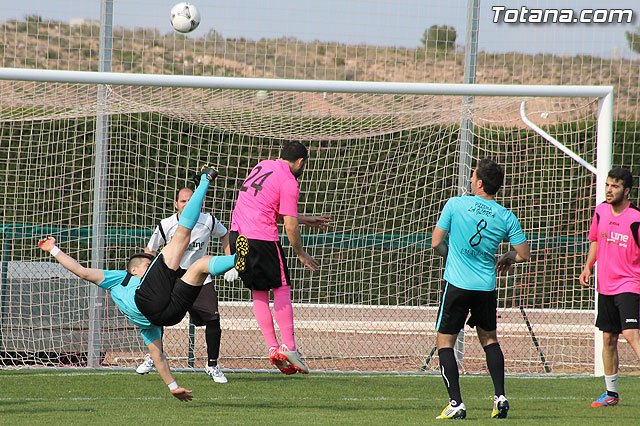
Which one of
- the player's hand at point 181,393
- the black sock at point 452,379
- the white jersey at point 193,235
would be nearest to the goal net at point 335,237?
the white jersey at point 193,235

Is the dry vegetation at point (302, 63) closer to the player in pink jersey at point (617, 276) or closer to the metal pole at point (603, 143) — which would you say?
the metal pole at point (603, 143)

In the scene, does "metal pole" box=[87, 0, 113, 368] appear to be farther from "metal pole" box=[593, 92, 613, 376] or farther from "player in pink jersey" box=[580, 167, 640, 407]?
"player in pink jersey" box=[580, 167, 640, 407]

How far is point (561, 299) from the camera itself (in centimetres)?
1353

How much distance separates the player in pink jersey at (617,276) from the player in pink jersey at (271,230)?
2.69m

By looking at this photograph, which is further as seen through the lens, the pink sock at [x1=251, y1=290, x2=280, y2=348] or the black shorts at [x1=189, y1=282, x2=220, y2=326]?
the black shorts at [x1=189, y1=282, x2=220, y2=326]

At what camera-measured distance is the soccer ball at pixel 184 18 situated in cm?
1239

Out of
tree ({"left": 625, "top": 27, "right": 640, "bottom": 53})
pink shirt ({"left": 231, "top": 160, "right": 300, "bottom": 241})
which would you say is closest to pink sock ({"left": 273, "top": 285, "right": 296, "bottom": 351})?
pink shirt ({"left": 231, "top": 160, "right": 300, "bottom": 241})

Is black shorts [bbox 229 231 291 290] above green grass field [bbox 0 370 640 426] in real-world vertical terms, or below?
above

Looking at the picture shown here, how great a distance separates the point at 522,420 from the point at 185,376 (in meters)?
4.65

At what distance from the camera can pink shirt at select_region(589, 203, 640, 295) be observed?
358 inches

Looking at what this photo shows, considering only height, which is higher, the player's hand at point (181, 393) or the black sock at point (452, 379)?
the black sock at point (452, 379)

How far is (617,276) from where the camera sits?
9133mm

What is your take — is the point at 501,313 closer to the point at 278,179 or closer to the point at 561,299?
the point at 561,299

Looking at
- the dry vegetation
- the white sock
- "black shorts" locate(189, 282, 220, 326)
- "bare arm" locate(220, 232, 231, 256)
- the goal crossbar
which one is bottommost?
the white sock
